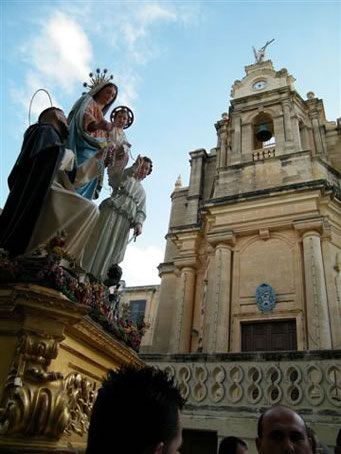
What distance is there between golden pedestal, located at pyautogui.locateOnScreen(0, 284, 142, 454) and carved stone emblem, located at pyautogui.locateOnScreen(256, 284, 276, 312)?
1097 cm

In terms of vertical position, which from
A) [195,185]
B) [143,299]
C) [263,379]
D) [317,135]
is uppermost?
[317,135]

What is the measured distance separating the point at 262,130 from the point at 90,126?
15171mm

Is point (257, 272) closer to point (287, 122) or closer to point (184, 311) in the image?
point (184, 311)

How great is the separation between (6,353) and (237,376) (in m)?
6.77

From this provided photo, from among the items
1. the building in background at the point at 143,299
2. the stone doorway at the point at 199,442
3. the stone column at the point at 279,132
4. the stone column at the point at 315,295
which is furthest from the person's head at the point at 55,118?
the building in background at the point at 143,299

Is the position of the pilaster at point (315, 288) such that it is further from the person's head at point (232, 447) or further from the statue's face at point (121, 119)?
the statue's face at point (121, 119)

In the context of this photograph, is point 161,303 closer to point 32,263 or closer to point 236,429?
point 236,429

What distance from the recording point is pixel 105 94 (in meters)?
5.08

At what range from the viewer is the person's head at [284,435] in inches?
113

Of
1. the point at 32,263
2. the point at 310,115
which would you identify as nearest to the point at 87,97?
the point at 32,263

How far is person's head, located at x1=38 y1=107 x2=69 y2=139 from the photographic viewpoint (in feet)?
13.0

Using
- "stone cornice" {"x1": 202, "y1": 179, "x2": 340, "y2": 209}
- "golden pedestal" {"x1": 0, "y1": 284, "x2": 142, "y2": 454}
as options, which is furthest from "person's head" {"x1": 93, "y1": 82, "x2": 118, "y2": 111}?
"stone cornice" {"x1": 202, "y1": 179, "x2": 340, "y2": 209}

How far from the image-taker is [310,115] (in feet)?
62.6

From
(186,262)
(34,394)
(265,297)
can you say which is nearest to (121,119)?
(34,394)
